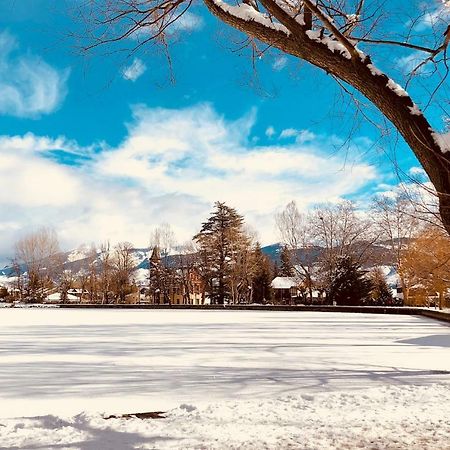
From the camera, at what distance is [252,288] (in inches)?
1753

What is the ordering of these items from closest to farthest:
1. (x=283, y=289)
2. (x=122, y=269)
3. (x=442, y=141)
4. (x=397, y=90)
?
(x=442, y=141) → (x=397, y=90) → (x=122, y=269) → (x=283, y=289)

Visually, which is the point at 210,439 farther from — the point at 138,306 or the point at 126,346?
the point at 138,306

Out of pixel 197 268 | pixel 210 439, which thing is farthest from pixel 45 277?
pixel 210 439

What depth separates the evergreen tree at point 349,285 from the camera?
98.3ft

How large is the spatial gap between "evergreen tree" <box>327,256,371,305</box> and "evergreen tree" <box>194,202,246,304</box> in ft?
40.4

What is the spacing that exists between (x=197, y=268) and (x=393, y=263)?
17.5 metres

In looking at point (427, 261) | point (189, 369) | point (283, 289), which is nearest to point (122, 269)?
point (283, 289)

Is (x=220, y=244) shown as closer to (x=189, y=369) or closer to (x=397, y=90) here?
(x=189, y=369)

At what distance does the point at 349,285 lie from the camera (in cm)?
2997

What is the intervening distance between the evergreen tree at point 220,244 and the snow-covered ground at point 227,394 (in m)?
30.9

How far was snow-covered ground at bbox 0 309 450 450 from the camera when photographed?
131 inches

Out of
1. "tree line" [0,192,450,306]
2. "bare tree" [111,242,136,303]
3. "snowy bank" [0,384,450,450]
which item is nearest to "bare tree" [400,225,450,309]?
"tree line" [0,192,450,306]

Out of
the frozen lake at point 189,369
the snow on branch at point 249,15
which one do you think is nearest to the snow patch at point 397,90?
the snow on branch at point 249,15

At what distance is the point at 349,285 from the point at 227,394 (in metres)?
26.0
